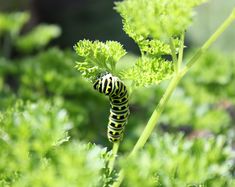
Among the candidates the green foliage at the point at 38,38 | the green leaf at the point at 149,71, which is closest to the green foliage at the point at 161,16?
the green leaf at the point at 149,71

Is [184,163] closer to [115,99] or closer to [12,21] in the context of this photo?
[115,99]

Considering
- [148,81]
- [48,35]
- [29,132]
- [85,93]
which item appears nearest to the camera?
[29,132]

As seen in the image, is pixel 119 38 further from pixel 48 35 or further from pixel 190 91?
pixel 190 91

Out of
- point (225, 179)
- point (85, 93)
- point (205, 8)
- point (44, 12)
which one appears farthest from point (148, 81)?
point (44, 12)

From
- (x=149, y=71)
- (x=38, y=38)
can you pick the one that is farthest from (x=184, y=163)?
(x=38, y=38)

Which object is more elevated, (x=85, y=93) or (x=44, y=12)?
(x=44, y=12)

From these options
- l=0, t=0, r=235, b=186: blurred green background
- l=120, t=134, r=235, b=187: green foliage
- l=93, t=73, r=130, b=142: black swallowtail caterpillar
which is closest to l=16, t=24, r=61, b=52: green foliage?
l=0, t=0, r=235, b=186: blurred green background

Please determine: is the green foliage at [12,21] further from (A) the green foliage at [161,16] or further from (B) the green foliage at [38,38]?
(A) the green foliage at [161,16]
